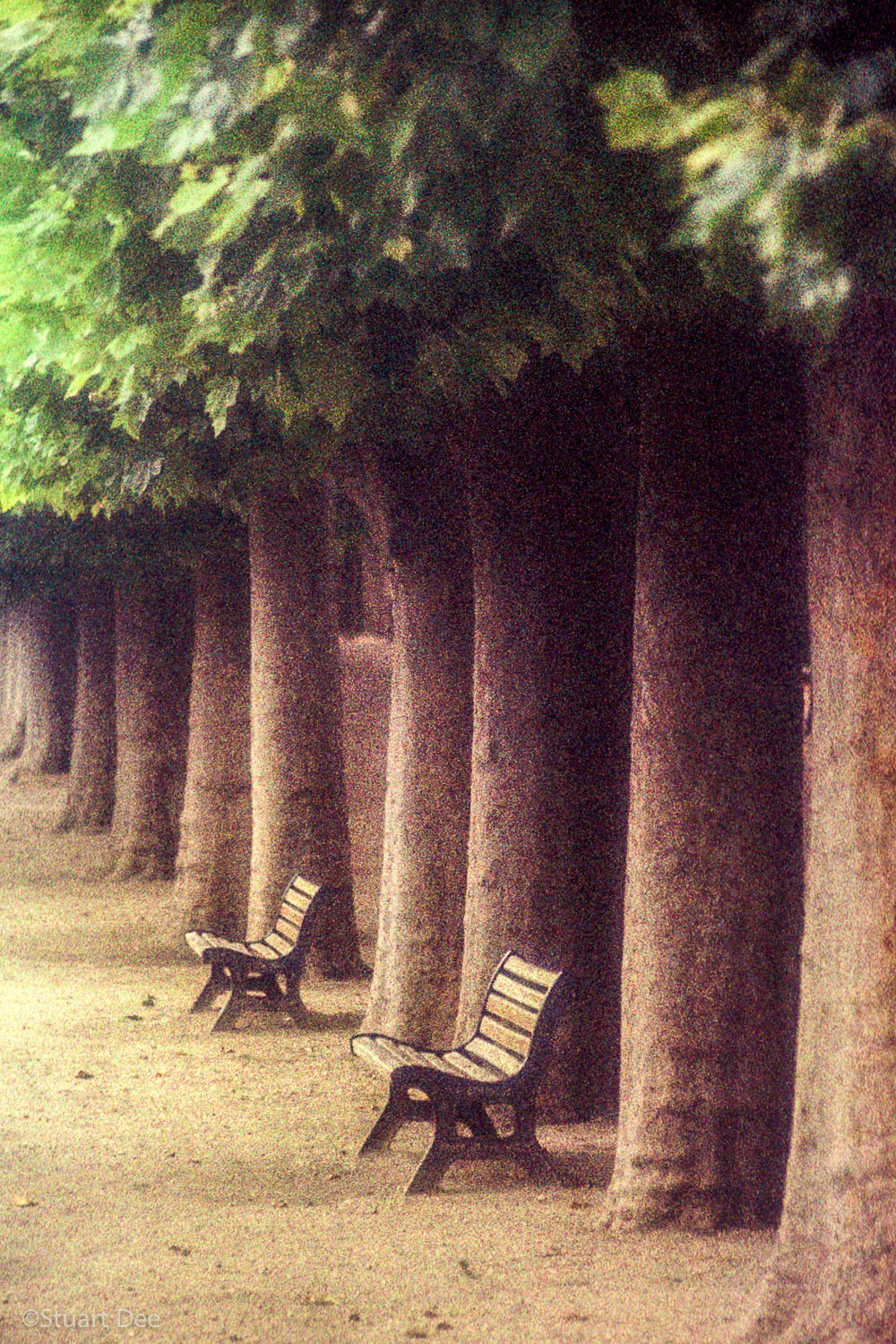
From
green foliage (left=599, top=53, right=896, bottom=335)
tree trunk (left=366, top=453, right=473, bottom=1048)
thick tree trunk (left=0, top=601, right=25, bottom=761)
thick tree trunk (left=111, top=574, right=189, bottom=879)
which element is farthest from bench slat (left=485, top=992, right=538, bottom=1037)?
thick tree trunk (left=0, top=601, right=25, bottom=761)

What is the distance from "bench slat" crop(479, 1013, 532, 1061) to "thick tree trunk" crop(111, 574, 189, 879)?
37.5ft

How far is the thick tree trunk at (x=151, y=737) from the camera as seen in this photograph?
61.2 feet

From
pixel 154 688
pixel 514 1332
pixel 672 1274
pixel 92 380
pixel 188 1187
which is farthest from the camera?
pixel 154 688

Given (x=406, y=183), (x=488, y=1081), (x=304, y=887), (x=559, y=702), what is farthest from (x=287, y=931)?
(x=406, y=183)

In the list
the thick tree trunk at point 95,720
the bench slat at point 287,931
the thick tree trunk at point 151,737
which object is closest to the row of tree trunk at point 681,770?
the bench slat at point 287,931

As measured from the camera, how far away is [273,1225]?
652 cm

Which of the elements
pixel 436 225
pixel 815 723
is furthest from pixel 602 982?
pixel 436 225

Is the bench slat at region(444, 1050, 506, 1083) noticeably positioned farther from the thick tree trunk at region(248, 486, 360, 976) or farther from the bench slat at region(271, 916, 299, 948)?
the thick tree trunk at region(248, 486, 360, 976)

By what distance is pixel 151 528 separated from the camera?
1484 cm

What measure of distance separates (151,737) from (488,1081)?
12.3m

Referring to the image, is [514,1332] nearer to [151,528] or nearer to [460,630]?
[460,630]

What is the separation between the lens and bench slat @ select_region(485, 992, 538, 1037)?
7.08 m

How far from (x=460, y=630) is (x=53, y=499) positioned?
2.46 m

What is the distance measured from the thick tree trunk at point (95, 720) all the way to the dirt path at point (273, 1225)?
11924 millimetres
